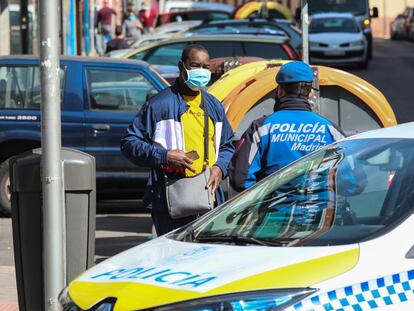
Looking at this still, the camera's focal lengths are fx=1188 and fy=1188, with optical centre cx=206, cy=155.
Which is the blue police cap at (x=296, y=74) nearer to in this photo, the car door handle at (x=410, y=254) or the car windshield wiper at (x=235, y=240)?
the car windshield wiper at (x=235, y=240)

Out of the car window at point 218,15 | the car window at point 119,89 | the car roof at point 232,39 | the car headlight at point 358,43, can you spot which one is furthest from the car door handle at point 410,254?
the car window at point 218,15

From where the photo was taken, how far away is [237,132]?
411 inches

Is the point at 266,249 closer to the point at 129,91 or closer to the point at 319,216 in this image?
the point at 319,216

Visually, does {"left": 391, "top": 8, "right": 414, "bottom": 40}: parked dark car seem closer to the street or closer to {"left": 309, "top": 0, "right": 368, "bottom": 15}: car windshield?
{"left": 309, "top": 0, "right": 368, "bottom": 15}: car windshield

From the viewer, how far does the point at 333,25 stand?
35062 millimetres

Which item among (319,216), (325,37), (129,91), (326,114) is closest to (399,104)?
(325,37)

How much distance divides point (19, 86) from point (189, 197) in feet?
20.4

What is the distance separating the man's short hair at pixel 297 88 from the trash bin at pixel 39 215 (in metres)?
1.37

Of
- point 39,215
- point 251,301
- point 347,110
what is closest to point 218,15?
point 347,110

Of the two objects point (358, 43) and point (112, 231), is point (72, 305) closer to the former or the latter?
point (112, 231)

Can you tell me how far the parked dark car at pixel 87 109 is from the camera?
499 inches

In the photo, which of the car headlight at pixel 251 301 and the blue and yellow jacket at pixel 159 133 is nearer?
the car headlight at pixel 251 301

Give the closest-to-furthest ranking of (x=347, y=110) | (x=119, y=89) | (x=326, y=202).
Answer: (x=326, y=202) < (x=347, y=110) < (x=119, y=89)

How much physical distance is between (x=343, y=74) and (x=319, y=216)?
537 centimetres
